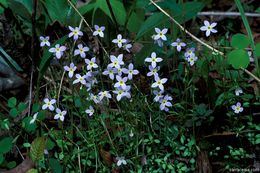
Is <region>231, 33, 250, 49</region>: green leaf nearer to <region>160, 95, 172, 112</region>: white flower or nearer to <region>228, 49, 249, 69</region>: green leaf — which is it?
<region>228, 49, 249, 69</region>: green leaf

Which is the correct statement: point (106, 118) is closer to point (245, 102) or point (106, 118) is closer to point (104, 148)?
point (104, 148)

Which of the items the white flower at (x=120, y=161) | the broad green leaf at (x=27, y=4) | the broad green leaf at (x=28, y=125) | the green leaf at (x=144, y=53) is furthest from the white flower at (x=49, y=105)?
the broad green leaf at (x=27, y=4)

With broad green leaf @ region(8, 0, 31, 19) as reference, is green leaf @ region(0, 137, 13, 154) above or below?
below

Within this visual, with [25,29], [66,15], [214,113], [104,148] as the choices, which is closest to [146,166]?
[104,148]

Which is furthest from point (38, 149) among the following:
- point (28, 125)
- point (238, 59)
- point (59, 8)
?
point (238, 59)

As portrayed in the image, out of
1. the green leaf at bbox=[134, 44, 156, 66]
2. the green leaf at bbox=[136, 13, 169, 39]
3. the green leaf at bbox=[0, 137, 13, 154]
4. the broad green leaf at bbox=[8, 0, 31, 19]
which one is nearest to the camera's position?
the green leaf at bbox=[0, 137, 13, 154]

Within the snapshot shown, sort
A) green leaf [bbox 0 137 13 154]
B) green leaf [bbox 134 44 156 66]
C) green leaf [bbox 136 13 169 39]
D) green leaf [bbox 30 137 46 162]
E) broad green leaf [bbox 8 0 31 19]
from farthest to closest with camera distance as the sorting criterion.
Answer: broad green leaf [bbox 8 0 31 19], green leaf [bbox 134 44 156 66], green leaf [bbox 136 13 169 39], green leaf [bbox 0 137 13 154], green leaf [bbox 30 137 46 162]

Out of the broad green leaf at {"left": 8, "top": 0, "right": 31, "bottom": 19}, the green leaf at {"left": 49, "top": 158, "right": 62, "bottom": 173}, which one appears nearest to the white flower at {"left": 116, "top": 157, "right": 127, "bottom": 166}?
the green leaf at {"left": 49, "top": 158, "right": 62, "bottom": 173}
